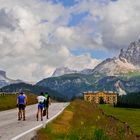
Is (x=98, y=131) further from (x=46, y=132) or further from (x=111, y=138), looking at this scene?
(x=46, y=132)

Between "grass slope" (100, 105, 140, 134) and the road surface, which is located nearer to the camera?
the road surface

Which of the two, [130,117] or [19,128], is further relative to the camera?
[130,117]

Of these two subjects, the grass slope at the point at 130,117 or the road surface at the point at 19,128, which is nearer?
the road surface at the point at 19,128

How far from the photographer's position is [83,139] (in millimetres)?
21156

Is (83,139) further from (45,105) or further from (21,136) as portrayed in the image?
(45,105)

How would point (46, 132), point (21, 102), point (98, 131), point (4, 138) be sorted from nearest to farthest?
point (98, 131) < point (4, 138) < point (46, 132) < point (21, 102)

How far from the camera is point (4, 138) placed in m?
24.3

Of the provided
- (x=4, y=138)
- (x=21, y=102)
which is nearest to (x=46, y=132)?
(x=4, y=138)

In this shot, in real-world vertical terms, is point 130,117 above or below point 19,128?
above

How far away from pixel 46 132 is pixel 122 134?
789cm

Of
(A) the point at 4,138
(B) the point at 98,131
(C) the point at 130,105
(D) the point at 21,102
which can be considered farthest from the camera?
(C) the point at 130,105

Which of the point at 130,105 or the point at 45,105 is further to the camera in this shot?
the point at 130,105

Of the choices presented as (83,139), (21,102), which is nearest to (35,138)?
(83,139)

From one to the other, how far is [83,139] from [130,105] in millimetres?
178571
